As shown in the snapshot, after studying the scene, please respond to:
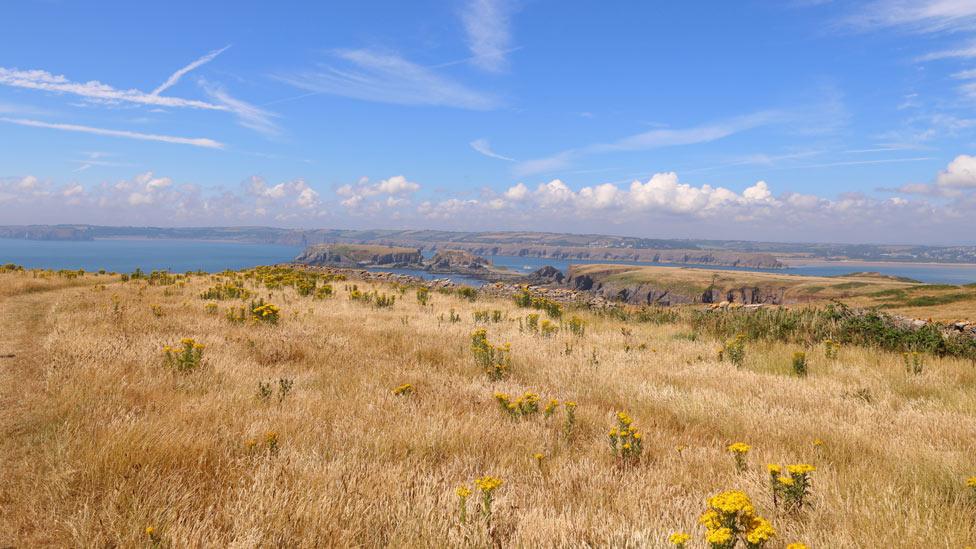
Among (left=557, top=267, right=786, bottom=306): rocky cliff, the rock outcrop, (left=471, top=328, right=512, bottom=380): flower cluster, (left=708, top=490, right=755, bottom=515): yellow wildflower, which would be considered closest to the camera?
(left=708, top=490, right=755, bottom=515): yellow wildflower

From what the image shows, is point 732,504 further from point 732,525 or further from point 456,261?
point 456,261

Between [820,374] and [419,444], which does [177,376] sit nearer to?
[419,444]

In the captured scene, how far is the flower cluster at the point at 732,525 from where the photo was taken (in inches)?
104

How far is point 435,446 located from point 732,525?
2.92 m

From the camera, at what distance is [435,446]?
193 inches

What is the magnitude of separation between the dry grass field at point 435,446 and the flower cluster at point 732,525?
544mm

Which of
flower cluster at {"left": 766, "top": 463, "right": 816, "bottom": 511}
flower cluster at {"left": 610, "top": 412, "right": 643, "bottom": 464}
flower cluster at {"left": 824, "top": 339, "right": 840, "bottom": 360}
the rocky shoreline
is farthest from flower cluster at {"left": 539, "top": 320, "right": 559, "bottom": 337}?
flower cluster at {"left": 766, "top": 463, "right": 816, "bottom": 511}

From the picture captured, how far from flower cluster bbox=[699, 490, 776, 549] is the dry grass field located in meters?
0.54

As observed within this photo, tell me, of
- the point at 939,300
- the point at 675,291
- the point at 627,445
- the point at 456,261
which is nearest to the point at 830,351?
the point at 627,445

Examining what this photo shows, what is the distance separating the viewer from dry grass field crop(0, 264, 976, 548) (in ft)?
11.0

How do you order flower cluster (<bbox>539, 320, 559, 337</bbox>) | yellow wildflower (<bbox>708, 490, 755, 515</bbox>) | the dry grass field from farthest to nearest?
flower cluster (<bbox>539, 320, 559, 337</bbox>), the dry grass field, yellow wildflower (<bbox>708, 490, 755, 515</bbox>)

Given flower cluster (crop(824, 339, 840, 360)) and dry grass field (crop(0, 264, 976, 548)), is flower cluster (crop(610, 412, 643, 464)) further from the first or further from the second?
flower cluster (crop(824, 339, 840, 360))

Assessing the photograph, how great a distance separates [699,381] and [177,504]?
25.6 ft

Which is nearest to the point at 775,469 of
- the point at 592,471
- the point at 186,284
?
the point at 592,471
